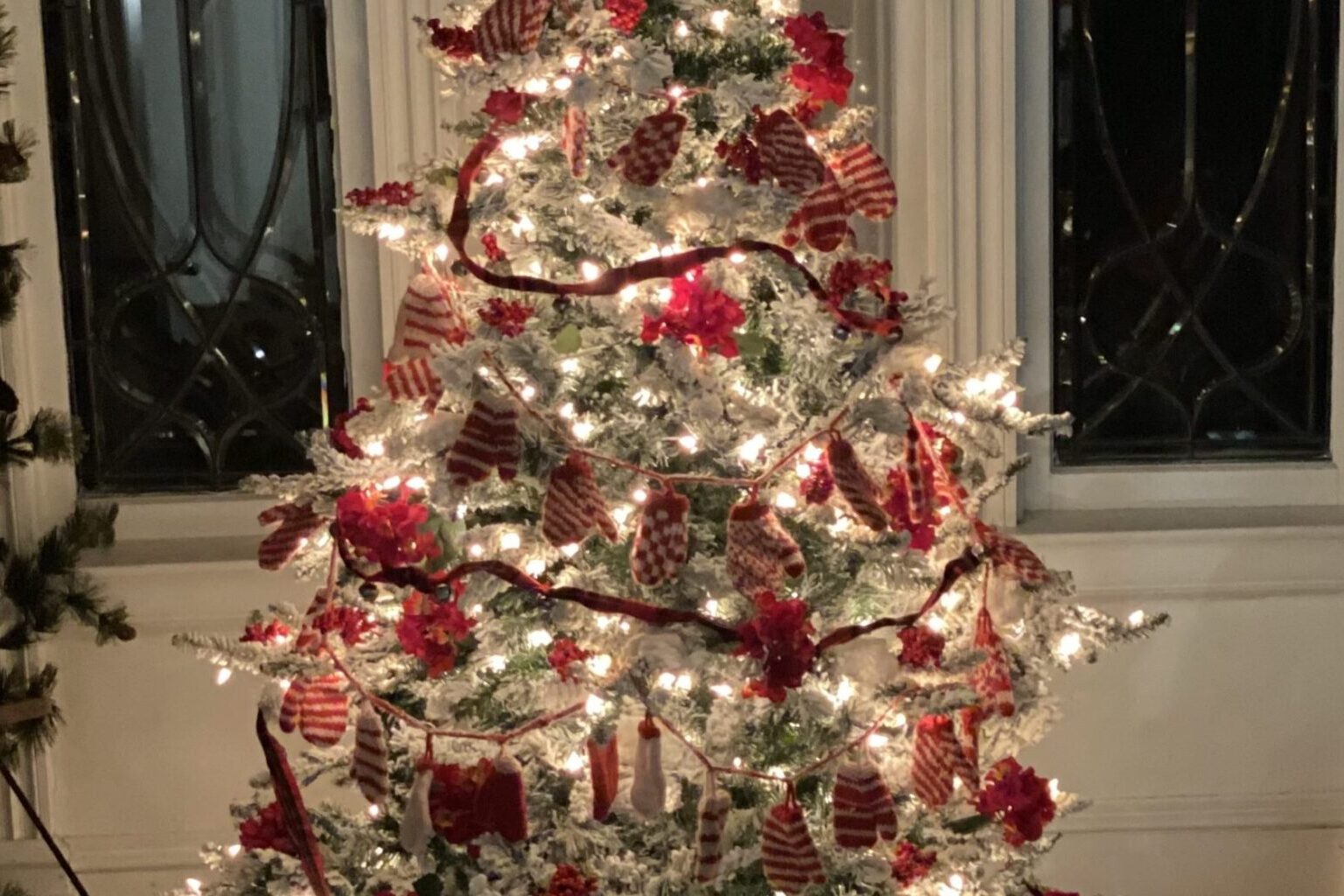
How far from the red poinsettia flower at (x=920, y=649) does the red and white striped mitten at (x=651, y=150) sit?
0.70m

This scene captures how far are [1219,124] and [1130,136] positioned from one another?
179mm

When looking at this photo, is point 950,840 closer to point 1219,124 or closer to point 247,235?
point 1219,124

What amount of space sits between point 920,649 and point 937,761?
150mm

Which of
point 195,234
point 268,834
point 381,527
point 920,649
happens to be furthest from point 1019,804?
point 195,234

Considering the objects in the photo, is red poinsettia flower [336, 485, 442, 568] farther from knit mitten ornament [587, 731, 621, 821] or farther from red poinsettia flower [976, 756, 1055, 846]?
red poinsettia flower [976, 756, 1055, 846]

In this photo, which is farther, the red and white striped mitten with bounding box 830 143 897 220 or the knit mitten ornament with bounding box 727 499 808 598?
the red and white striped mitten with bounding box 830 143 897 220

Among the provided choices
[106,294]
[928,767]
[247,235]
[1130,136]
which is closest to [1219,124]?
[1130,136]

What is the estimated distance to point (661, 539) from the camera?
5.24 ft

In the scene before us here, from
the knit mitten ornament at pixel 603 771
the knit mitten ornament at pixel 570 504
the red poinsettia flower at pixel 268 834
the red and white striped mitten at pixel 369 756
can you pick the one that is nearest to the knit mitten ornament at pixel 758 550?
the knit mitten ornament at pixel 570 504

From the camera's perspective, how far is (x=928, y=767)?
1727 millimetres

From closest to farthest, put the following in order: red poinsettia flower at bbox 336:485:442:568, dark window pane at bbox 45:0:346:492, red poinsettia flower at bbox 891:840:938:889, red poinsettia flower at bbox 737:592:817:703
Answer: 1. red poinsettia flower at bbox 737:592:817:703
2. red poinsettia flower at bbox 336:485:442:568
3. red poinsettia flower at bbox 891:840:938:889
4. dark window pane at bbox 45:0:346:492

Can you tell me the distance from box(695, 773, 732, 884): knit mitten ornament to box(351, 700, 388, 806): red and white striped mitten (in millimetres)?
430

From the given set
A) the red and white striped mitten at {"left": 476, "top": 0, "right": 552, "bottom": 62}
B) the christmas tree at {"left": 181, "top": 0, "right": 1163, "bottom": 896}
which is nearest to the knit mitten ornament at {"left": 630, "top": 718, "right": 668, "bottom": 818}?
the christmas tree at {"left": 181, "top": 0, "right": 1163, "bottom": 896}

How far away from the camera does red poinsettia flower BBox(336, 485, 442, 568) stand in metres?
1.69
